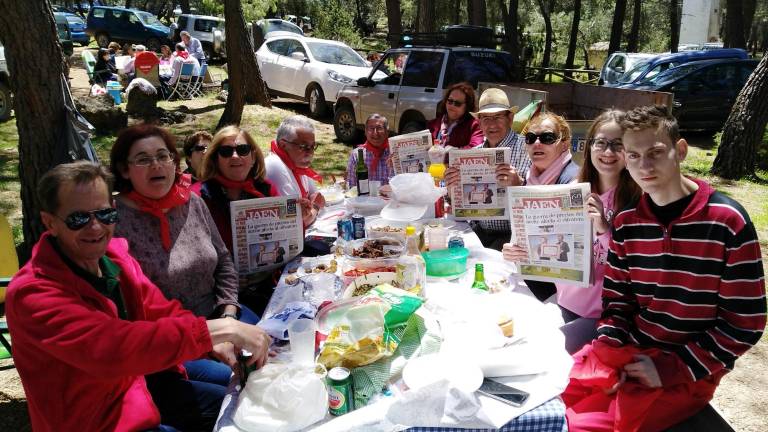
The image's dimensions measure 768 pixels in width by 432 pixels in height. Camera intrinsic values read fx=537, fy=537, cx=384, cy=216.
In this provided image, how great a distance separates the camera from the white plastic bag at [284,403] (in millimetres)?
1684

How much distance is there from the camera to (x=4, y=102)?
10508mm

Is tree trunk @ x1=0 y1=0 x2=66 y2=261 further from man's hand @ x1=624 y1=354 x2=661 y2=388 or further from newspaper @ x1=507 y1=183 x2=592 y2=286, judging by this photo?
man's hand @ x1=624 y1=354 x2=661 y2=388

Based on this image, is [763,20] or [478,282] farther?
[763,20]

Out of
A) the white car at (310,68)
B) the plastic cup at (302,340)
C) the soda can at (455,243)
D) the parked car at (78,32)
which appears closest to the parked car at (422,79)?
the white car at (310,68)

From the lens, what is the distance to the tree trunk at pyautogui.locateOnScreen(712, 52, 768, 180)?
26.8 feet

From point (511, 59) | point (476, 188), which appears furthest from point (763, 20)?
point (476, 188)

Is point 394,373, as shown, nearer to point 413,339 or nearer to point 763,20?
point 413,339

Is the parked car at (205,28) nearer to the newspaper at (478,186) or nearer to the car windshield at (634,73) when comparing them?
the car windshield at (634,73)

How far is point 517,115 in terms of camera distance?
264 inches

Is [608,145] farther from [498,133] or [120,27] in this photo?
[120,27]

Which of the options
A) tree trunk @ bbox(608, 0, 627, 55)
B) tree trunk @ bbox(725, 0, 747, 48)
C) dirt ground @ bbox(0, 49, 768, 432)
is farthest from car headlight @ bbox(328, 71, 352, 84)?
tree trunk @ bbox(608, 0, 627, 55)

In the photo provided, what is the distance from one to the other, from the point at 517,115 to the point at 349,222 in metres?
4.02

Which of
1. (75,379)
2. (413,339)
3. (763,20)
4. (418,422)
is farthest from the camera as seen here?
(763,20)

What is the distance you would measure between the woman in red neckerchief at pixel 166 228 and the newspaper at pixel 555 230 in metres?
1.54
